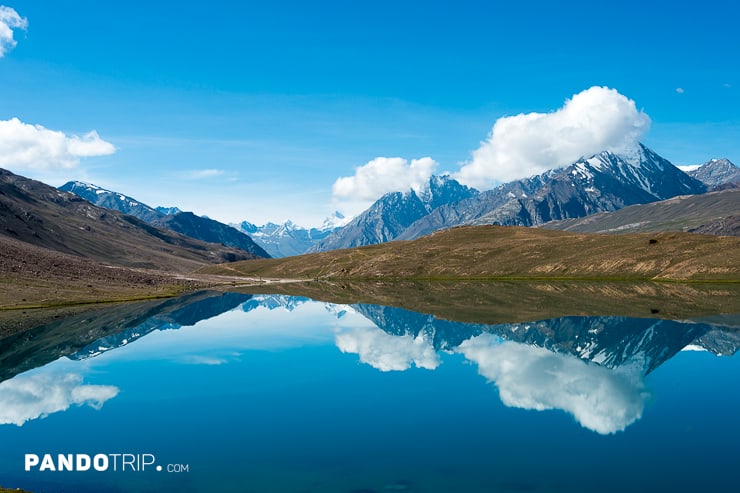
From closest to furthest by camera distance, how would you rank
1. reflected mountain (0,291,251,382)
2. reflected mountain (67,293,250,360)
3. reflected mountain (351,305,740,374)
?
reflected mountain (351,305,740,374), reflected mountain (0,291,251,382), reflected mountain (67,293,250,360)

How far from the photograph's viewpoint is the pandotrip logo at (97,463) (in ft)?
105

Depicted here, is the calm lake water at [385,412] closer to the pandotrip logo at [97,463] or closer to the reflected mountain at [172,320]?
the pandotrip logo at [97,463]

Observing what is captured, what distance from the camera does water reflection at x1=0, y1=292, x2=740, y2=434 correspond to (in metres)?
46.8

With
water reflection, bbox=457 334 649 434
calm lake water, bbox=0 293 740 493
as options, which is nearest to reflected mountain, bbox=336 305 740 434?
water reflection, bbox=457 334 649 434

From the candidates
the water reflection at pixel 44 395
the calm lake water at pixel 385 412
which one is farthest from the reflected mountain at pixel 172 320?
the water reflection at pixel 44 395

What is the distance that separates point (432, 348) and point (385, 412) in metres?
33.7

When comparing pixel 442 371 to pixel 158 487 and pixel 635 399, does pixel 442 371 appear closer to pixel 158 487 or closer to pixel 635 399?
pixel 635 399

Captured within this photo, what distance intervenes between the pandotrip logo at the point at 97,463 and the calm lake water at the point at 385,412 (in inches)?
6.3

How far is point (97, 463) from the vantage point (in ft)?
109

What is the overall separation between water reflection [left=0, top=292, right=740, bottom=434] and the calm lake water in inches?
16.1

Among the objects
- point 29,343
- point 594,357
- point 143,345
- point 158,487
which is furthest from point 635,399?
point 29,343

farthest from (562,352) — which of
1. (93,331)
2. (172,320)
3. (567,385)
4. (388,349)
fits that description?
(172,320)

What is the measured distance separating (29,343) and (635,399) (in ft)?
273

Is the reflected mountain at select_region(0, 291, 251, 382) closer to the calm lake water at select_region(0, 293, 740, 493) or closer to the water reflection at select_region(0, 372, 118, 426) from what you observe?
the calm lake water at select_region(0, 293, 740, 493)
